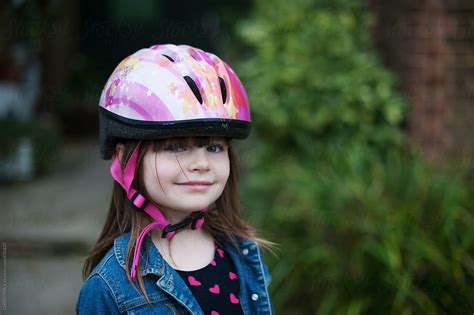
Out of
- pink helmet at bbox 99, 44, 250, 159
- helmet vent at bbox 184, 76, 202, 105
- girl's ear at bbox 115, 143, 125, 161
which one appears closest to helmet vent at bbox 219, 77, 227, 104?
pink helmet at bbox 99, 44, 250, 159

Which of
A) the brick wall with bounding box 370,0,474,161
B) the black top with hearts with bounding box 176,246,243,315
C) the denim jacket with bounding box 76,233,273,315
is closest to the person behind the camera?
the denim jacket with bounding box 76,233,273,315

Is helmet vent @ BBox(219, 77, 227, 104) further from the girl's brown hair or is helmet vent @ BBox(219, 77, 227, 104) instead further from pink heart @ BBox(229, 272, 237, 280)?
pink heart @ BBox(229, 272, 237, 280)

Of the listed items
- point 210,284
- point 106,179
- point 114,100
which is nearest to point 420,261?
point 210,284

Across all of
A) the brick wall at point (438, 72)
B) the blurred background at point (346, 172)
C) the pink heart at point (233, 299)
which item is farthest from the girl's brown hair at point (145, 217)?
the brick wall at point (438, 72)

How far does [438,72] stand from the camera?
471 centimetres

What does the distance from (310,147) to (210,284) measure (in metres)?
2.87

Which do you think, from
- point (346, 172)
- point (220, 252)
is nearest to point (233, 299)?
point (220, 252)

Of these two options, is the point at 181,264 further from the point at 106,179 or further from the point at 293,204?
the point at 106,179

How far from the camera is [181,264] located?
2.05 metres

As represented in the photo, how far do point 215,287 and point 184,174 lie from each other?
1.28 ft

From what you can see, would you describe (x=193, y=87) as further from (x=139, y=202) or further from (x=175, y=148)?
(x=139, y=202)

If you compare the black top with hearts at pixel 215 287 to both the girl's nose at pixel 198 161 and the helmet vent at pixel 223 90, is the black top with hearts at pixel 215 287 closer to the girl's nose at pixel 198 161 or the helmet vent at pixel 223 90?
the girl's nose at pixel 198 161

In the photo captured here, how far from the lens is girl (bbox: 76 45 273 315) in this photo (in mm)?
1919

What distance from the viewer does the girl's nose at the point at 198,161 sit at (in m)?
1.96
